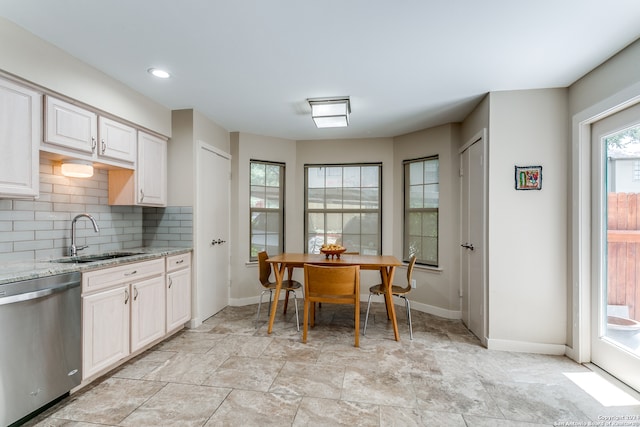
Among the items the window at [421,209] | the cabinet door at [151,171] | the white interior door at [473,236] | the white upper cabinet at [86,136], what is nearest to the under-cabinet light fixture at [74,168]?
the white upper cabinet at [86,136]

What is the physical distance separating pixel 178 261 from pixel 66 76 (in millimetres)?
1815

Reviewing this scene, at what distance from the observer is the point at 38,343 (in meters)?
1.92

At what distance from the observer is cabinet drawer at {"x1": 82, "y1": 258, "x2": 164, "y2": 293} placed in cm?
226

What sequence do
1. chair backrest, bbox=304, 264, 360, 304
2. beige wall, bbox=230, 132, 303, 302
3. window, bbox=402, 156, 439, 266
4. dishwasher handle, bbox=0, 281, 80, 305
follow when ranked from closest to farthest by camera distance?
1. dishwasher handle, bbox=0, 281, 80, 305
2. chair backrest, bbox=304, 264, 360, 304
3. window, bbox=402, 156, 439, 266
4. beige wall, bbox=230, 132, 303, 302

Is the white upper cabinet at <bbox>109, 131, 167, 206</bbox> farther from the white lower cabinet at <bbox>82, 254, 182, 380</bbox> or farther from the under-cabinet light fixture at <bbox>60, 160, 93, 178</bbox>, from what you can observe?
the white lower cabinet at <bbox>82, 254, 182, 380</bbox>

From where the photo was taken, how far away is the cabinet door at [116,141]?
2713 millimetres

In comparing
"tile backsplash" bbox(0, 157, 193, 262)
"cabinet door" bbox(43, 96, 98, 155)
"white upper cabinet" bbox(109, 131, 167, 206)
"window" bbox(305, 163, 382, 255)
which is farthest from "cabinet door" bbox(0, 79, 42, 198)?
"window" bbox(305, 163, 382, 255)

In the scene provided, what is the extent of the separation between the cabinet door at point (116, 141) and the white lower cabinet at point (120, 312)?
0.98 metres

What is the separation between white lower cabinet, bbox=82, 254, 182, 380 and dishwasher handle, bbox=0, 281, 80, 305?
13cm

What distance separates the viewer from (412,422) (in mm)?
1911

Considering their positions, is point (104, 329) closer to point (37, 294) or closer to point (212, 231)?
point (37, 294)

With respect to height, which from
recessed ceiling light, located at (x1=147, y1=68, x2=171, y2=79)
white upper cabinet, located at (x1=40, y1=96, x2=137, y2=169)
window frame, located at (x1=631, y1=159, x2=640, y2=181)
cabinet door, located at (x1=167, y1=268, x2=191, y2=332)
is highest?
recessed ceiling light, located at (x1=147, y1=68, x2=171, y2=79)

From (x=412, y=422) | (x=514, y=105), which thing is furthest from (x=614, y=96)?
(x=412, y=422)

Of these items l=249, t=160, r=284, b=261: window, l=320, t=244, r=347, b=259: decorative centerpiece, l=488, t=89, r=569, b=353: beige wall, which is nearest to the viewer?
l=488, t=89, r=569, b=353: beige wall
